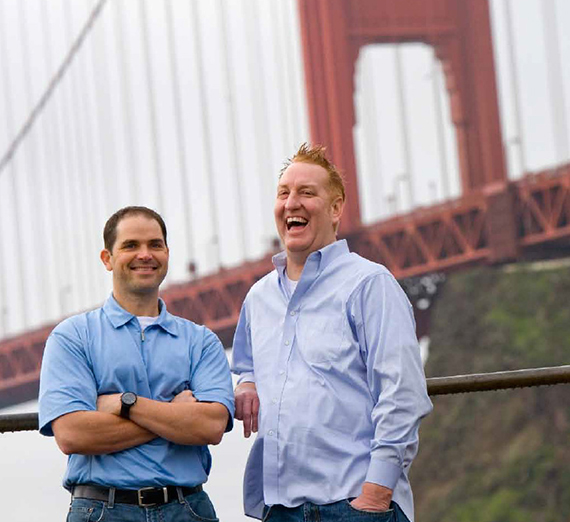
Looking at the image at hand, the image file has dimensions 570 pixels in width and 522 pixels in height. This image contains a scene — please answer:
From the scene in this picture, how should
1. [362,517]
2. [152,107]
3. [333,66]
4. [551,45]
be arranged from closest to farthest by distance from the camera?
[362,517] → [333,66] → [551,45] → [152,107]

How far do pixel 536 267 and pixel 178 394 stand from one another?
76.5 feet

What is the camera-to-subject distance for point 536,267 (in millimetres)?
25109

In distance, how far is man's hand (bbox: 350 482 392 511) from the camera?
6.61ft

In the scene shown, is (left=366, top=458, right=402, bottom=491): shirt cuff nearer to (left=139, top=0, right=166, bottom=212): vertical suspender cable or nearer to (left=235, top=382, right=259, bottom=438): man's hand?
(left=235, top=382, right=259, bottom=438): man's hand

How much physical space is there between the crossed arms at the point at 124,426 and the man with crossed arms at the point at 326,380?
0.35ft

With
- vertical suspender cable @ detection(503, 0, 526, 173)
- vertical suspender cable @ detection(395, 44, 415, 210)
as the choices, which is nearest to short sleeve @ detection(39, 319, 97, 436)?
vertical suspender cable @ detection(503, 0, 526, 173)

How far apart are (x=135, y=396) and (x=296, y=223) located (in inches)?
13.5

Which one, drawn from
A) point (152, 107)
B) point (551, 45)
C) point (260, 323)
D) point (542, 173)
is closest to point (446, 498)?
point (542, 173)

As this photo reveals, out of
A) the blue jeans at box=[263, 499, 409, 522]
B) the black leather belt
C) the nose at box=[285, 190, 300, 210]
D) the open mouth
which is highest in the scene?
the nose at box=[285, 190, 300, 210]

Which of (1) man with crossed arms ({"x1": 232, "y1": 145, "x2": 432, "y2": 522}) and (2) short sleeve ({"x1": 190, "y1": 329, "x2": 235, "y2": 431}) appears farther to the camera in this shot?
(2) short sleeve ({"x1": 190, "y1": 329, "x2": 235, "y2": 431})

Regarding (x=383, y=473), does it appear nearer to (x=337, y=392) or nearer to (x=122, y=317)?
Answer: (x=337, y=392)

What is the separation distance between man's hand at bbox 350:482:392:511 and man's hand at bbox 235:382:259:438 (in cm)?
25

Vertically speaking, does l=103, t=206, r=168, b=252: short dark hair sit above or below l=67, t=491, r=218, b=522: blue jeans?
above

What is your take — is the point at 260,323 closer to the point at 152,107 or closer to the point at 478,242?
the point at 478,242
